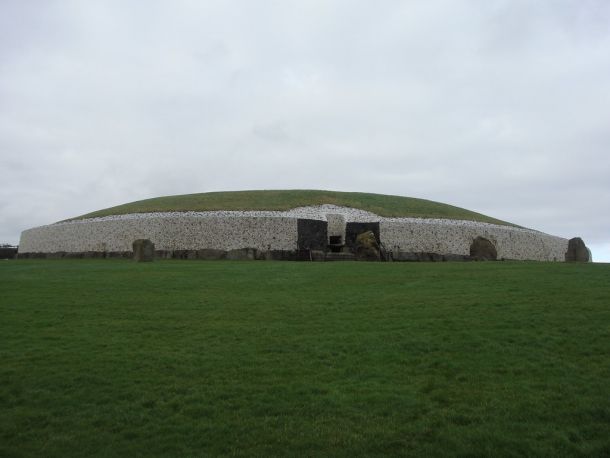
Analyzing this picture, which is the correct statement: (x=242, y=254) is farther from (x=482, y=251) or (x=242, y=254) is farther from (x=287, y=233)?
(x=482, y=251)

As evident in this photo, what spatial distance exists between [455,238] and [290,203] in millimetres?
9628

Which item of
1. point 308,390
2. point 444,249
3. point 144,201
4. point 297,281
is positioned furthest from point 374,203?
point 308,390

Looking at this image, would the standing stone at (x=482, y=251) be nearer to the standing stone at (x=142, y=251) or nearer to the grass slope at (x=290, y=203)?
the grass slope at (x=290, y=203)

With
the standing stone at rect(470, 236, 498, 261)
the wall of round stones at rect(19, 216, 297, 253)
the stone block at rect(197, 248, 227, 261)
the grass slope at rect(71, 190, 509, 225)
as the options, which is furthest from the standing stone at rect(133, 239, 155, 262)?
the standing stone at rect(470, 236, 498, 261)

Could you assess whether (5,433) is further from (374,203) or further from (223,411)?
(374,203)

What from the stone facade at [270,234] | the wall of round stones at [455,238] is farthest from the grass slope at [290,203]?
the wall of round stones at [455,238]

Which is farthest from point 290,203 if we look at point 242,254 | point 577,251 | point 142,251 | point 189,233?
point 577,251

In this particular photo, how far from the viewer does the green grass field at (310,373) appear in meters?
5.95

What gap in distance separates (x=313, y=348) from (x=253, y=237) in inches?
769

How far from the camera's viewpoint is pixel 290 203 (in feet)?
108

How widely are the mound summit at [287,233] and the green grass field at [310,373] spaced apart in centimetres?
1333

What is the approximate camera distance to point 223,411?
261 inches

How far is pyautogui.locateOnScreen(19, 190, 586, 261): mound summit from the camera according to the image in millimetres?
27000

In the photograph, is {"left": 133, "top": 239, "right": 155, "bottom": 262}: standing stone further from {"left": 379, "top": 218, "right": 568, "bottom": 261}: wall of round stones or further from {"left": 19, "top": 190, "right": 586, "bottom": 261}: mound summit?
{"left": 379, "top": 218, "right": 568, "bottom": 261}: wall of round stones
